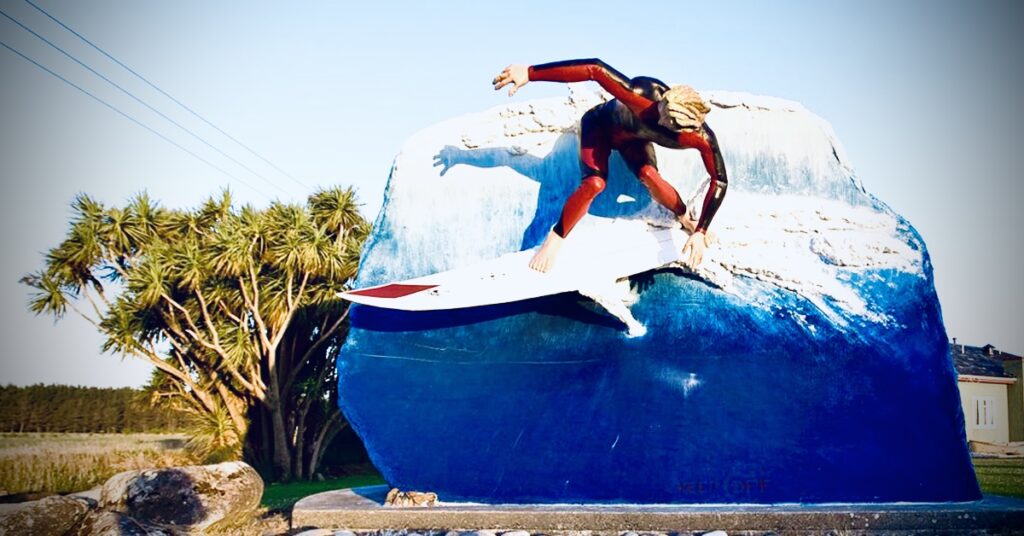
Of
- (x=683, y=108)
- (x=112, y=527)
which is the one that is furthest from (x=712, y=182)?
(x=112, y=527)

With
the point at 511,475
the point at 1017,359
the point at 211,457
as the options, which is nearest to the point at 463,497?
the point at 511,475


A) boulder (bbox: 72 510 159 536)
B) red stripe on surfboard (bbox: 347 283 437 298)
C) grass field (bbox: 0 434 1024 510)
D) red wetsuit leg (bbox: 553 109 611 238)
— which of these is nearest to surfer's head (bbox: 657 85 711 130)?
red wetsuit leg (bbox: 553 109 611 238)

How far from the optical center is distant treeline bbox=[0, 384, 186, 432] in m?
24.6

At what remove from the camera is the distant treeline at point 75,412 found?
24.6m

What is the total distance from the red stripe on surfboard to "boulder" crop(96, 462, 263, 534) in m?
2.60

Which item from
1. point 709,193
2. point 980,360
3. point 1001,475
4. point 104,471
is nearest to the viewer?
point 709,193

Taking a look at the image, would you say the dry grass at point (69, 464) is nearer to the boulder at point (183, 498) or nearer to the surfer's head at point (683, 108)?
the boulder at point (183, 498)

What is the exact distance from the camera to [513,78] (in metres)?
8.13

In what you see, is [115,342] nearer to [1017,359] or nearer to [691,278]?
[691,278]

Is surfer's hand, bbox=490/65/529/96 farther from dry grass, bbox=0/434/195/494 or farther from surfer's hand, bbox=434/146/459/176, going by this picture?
dry grass, bbox=0/434/195/494

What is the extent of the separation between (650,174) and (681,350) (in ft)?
5.31

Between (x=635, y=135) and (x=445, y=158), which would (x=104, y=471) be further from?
(x=635, y=135)

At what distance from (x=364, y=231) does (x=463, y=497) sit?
30.0 ft

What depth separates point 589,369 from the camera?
8180 millimetres
